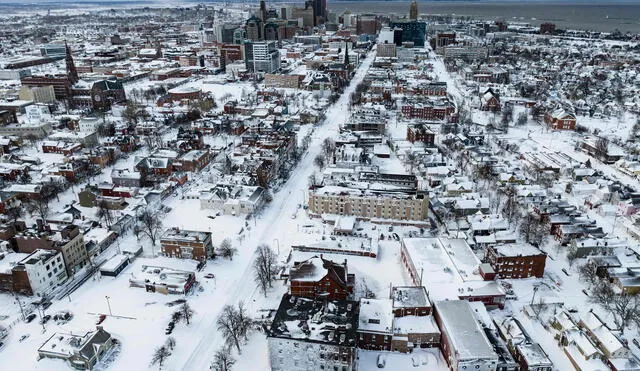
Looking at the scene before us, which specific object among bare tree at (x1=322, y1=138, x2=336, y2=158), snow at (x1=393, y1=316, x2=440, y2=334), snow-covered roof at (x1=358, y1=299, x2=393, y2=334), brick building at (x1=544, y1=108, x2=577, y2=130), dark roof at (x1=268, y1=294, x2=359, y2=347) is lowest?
snow at (x1=393, y1=316, x2=440, y2=334)

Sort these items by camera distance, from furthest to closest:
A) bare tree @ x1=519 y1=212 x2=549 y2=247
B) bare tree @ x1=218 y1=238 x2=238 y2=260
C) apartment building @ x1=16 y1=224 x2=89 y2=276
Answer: bare tree @ x1=519 y1=212 x2=549 y2=247 → bare tree @ x1=218 y1=238 x2=238 y2=260 → apartment building @ x1=16 y1=224 x2=89 y2=276

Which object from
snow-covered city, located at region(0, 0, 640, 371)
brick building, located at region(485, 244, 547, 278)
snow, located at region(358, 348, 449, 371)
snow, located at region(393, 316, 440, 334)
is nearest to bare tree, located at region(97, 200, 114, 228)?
snow-covered city, located at region(0, 0, 640, 371)

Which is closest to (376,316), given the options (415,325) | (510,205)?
(415,325)

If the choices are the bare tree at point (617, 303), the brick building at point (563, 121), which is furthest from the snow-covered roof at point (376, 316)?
the brick building at point (563, 121)

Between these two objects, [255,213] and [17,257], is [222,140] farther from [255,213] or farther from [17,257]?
[17,257]

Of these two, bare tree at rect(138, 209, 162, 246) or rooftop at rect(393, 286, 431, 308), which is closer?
rooftop at rect(393, 286, 431, 308)

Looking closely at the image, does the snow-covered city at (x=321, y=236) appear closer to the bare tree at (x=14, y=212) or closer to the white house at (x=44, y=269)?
the white house at (x=44, y=269)

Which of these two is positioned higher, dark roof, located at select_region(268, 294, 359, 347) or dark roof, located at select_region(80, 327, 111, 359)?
dark roof, located at select_region(268, 294, 359, 347)

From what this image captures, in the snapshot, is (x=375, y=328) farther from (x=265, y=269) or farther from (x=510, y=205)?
(x=510, y=205)

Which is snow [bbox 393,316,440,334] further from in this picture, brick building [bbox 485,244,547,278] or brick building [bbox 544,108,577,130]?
brick building [bbox 544,108,577,130]
